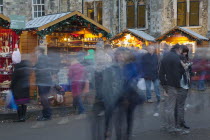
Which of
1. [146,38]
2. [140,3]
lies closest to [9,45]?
[146,38]

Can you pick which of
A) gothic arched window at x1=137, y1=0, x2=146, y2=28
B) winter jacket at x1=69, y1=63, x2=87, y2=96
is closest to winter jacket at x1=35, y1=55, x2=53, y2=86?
winter jacket at x1=69, y1=63, x2=87, y2=96

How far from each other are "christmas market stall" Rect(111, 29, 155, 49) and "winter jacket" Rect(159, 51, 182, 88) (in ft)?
47.8

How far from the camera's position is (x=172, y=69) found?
8.30 meters

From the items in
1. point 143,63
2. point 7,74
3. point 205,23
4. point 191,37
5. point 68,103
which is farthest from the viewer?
point 205,23

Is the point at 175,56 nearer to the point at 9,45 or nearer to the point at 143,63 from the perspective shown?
the point at 143,63

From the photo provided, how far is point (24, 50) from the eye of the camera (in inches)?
549

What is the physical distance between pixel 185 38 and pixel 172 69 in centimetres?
1468

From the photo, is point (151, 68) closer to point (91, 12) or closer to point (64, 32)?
point (64, 32)

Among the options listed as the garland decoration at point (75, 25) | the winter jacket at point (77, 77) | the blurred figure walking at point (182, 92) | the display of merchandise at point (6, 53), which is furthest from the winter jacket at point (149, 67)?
the display of merchandise at point (6, 53)

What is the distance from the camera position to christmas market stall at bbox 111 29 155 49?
23.2m

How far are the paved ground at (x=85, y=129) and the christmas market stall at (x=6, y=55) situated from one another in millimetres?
3514

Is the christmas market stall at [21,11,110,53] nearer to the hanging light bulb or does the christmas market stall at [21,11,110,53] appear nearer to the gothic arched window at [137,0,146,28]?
the hanging light bulb

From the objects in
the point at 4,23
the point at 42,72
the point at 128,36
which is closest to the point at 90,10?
the point at 128,36

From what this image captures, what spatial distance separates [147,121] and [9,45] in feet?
22.9
